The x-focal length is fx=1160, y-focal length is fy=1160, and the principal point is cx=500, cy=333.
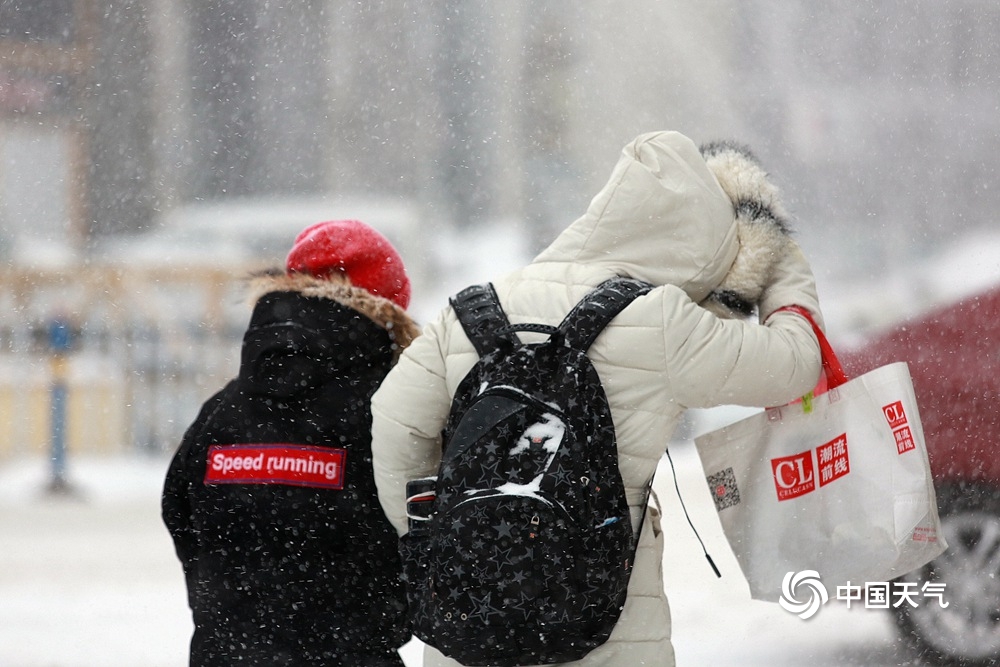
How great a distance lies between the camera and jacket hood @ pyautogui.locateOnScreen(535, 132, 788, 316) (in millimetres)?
1907

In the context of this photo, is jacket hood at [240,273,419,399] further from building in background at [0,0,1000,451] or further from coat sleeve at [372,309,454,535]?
building in background at [0,0,1000,451]

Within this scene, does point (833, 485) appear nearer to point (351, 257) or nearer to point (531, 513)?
point (531, 513)

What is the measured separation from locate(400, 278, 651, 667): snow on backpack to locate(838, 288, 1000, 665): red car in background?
2170 millimetres

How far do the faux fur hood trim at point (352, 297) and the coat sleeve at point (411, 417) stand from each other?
25 centimetres

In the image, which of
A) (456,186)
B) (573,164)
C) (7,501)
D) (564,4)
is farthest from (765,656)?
(564,4)

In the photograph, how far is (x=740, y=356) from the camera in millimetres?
1845

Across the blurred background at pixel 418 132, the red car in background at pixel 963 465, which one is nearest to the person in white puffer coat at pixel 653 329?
the red car in background at pixel 963 465

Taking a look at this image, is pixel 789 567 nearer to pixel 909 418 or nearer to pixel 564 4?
pixel 909 418

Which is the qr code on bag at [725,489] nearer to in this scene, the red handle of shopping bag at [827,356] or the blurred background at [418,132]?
the red handle of shopping bag at [827,356]

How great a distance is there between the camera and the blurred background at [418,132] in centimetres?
1159

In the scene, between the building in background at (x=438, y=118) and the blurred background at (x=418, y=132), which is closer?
the blurred background at (x=418, y=132)

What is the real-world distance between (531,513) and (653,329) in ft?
1.13

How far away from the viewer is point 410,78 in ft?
59.8

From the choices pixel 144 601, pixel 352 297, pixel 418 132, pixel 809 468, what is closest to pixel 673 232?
pixel 809 468
